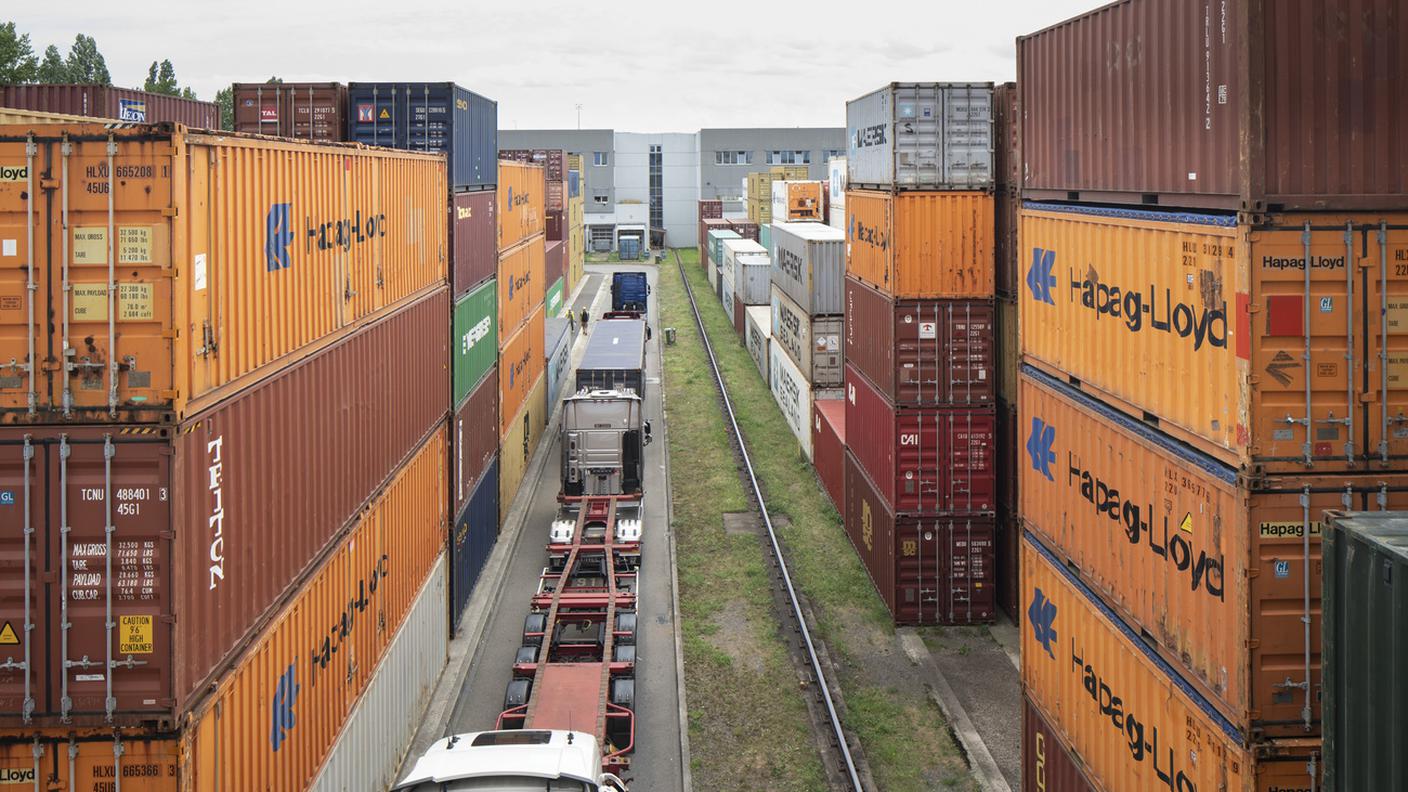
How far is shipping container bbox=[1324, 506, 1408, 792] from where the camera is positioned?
21.5ft

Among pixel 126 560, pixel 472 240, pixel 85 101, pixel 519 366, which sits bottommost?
pixel 126 560

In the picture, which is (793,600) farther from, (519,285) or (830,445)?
(519,285)

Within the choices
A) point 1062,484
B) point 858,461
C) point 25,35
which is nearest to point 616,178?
point 25,35

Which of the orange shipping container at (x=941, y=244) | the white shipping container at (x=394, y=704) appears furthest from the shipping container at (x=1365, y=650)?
the orange shipping container at (x=941, y=244)

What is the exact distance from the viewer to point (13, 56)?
2496 inches

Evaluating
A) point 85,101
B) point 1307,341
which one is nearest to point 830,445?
point 85,101

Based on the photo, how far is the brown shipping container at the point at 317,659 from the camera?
A: 30.6ft

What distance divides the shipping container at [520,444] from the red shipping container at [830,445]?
7648mm

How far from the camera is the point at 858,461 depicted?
25000mm

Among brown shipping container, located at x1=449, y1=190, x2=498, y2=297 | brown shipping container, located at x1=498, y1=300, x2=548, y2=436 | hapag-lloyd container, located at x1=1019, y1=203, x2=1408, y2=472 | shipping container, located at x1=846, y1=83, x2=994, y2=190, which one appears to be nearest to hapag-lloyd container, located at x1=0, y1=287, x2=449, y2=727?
Answer: hapag-lloyd container, located at x1=1019, y1=203, x2=1408, y2=472

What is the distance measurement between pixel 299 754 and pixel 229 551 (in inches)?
108

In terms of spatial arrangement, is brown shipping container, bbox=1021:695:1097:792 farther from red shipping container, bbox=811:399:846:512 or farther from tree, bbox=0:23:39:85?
tree, bbox=0:23:39:85

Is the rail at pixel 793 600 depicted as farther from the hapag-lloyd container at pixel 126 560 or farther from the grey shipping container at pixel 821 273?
the hapag-lloyd container at pixel 126 560

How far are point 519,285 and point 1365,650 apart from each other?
26.8 m
